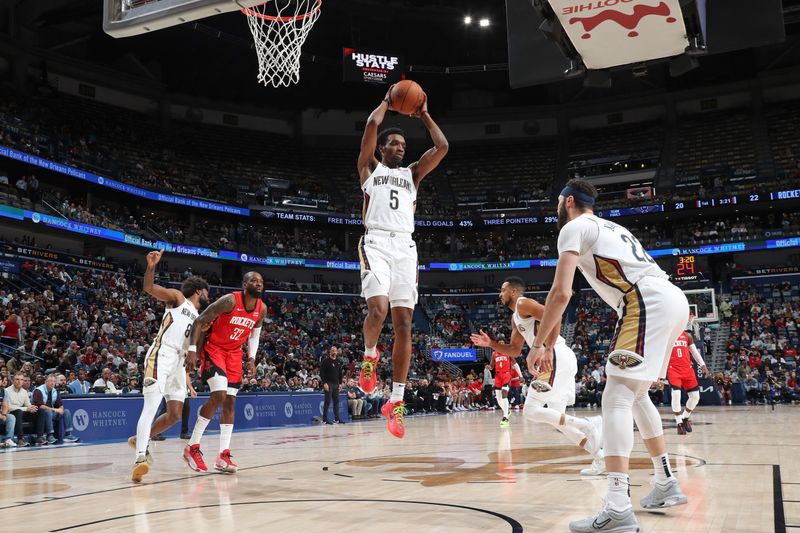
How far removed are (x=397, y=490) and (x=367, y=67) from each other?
29892 millimetres

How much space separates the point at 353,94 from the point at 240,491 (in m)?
34.0

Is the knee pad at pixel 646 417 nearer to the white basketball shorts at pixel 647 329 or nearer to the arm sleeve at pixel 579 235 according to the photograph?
the white basketball shorts at pixel 647 329

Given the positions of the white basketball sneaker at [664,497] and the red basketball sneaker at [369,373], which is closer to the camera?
the white basketball sneaker at [664,497]

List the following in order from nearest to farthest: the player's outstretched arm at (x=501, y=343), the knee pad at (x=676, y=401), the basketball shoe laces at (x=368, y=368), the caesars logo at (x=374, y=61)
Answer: the basketball shoe laces at (x=368, y=368) < the player's outstretched arm at (x=501, y=343) < the knee pad at (x=676, y=401) < the caesars logo at (x=374, y=61)

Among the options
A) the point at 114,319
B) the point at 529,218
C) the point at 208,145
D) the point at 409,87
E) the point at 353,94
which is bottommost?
the point at 114,319

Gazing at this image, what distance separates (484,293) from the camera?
122 feet

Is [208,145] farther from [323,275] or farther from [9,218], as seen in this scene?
[9,218]

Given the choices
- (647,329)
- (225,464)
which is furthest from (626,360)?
(225,464)

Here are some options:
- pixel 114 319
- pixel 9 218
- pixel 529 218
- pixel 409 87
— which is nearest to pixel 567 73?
pixel 409 87

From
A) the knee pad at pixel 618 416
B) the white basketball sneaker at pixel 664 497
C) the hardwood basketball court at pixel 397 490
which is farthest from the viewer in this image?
the white basketball sneaker at pixel 664 497

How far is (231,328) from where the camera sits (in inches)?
295

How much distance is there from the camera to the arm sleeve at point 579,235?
4.02m

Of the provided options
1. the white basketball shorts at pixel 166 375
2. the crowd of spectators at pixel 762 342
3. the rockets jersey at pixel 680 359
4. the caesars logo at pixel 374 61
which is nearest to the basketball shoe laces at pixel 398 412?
the white basketball shorts at pixel 166 375

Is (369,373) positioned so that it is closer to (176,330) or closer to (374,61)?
(176,330)
